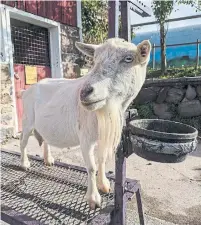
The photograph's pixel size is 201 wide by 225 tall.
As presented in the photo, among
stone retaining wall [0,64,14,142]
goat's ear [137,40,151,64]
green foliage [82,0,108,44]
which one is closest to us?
goat's ear [137,40,151,64]

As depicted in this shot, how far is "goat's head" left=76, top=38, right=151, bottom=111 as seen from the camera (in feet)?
4.44

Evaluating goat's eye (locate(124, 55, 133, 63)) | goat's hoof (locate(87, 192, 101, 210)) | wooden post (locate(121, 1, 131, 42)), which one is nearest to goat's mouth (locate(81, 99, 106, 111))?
goat's eye (locate(124, 55, 133, 63))

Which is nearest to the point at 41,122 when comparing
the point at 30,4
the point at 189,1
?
the point at 30,4

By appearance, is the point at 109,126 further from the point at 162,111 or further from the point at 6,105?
the point at 162,111

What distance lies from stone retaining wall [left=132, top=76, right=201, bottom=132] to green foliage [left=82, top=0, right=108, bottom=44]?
2.39 metres

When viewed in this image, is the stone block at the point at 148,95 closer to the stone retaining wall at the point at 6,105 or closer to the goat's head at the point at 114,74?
the stone retaining wall at the point at 6,105

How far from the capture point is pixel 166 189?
2957 mm

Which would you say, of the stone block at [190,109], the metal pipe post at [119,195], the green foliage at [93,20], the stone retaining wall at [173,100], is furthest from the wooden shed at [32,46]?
the metal pipe post at [119,195]

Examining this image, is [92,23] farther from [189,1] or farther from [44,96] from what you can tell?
[44,96]

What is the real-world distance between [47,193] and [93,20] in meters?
6.35

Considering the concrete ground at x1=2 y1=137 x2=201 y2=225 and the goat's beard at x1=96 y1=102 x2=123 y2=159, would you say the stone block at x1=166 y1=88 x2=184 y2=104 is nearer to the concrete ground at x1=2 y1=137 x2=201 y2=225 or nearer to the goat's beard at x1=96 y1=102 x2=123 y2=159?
the concrete ground at x1=2 y1=137 x2=201 y2=225

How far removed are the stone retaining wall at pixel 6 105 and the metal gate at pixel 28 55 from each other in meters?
0.32

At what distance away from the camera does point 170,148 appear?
1.47 metres

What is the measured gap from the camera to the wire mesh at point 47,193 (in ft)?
6.19
